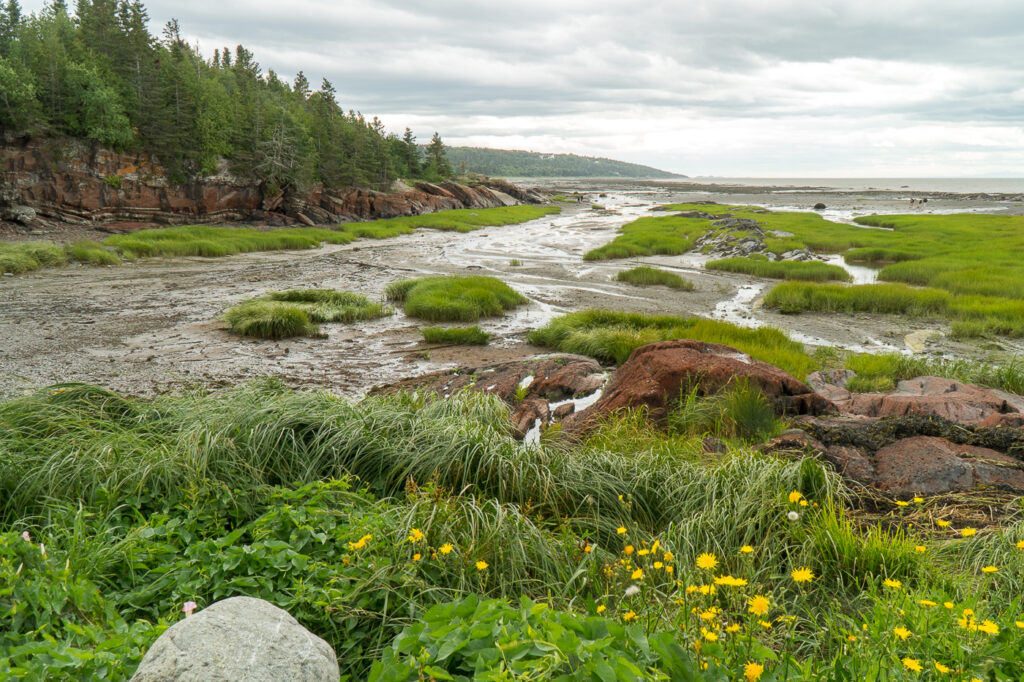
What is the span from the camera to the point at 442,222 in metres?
50.9

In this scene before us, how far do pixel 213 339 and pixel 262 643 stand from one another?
1290 centimetres

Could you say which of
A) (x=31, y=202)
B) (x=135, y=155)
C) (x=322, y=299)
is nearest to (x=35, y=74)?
(x=135, y=155)

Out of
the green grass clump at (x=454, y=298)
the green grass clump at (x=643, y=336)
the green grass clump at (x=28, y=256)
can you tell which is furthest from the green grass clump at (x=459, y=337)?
the green grass clump at (x=28, y=256)

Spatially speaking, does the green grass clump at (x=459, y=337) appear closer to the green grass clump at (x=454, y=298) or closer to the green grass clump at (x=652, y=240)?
the green grass clump at (x=454, y=298)

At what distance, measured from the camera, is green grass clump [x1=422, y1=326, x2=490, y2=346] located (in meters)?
13.9

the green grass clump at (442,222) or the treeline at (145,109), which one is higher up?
the treeline at (145,109)

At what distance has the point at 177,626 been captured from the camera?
2.21 m

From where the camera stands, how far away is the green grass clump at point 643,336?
11.3 meters

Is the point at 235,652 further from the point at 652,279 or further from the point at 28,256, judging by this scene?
the point at 28,256

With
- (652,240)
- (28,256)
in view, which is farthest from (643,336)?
(652,240)

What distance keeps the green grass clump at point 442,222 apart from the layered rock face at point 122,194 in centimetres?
535

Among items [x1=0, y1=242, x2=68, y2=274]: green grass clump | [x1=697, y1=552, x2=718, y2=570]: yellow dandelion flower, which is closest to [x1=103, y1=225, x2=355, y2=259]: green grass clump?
[x1=0, y1=242, x2=68, y2=274]: green grass clump

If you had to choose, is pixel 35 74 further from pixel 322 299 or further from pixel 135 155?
pixel 322 299

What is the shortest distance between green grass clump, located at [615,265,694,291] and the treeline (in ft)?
109
